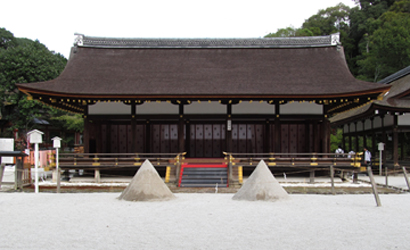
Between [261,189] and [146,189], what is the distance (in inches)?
139

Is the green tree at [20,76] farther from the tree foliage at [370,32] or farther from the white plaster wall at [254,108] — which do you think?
the tree foliage at [370,32]

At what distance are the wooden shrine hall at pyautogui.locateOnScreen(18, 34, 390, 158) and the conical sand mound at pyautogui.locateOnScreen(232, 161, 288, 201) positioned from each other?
5264 millimetres

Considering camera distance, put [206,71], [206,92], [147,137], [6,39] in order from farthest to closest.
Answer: [6,39] < [147,137] < [206,71] < [206,92]

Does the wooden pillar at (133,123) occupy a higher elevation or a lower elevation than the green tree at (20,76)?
lower

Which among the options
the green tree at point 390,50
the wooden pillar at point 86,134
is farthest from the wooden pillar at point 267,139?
the green tree at point 390,50

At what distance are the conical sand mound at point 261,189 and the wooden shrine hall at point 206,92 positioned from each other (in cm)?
526

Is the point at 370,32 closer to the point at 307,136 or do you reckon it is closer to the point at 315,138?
the point at 307,136

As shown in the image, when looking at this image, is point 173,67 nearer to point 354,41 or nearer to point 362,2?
point 354,41

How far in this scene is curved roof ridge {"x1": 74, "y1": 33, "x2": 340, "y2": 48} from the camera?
1964 centimetres

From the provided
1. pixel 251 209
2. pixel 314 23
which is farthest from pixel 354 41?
pixel 251 209

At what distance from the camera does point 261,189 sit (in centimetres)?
1048

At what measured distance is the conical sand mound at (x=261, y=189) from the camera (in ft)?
34.0

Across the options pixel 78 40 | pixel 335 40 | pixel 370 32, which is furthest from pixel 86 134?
pixel 370 32

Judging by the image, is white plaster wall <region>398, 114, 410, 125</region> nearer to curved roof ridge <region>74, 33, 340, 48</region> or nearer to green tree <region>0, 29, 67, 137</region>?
curved roof ridge <region>74, 33, 340, 48</region>
